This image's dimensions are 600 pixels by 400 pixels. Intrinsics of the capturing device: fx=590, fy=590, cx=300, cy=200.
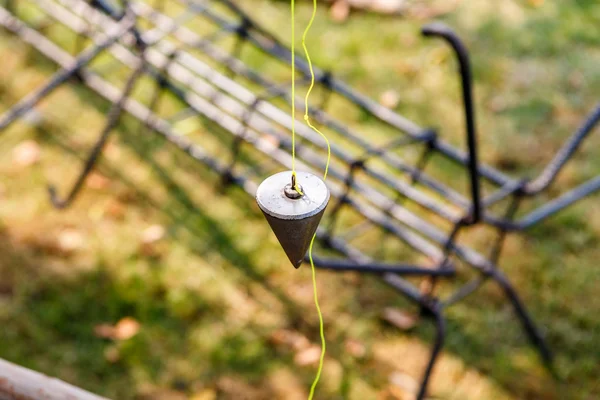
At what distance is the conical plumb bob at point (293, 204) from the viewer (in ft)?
3.66

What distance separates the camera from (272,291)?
3.03m

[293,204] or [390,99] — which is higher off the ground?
[293,204]

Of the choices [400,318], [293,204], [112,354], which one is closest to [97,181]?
[112,354]

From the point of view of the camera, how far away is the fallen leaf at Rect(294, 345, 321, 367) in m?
2.77

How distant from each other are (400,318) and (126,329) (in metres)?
1.34

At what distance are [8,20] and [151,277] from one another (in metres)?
2.02

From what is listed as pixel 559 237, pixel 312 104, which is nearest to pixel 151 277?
pixel 312 104

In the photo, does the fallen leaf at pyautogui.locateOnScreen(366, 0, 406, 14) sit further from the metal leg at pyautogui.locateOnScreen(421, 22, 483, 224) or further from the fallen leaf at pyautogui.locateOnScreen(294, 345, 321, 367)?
the metal leg at pyautogui.locateOnScreen(421, 22, 483, 224)

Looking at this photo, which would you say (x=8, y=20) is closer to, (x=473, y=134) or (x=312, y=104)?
(x=312, y=104)

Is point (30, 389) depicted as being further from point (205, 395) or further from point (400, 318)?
point (400, 318)

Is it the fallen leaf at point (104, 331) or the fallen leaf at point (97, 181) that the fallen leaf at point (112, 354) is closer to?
the fallen leaf at point (104, 331)

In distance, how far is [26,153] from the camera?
11.6 feet

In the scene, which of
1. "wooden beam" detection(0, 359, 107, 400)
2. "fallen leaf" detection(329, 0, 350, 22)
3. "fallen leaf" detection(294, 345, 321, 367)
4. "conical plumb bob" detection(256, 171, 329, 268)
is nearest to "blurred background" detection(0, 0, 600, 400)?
"fallen leaf" detection(294, 345, 321, 367)

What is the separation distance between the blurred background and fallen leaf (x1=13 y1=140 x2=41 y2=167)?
0.01 meters
